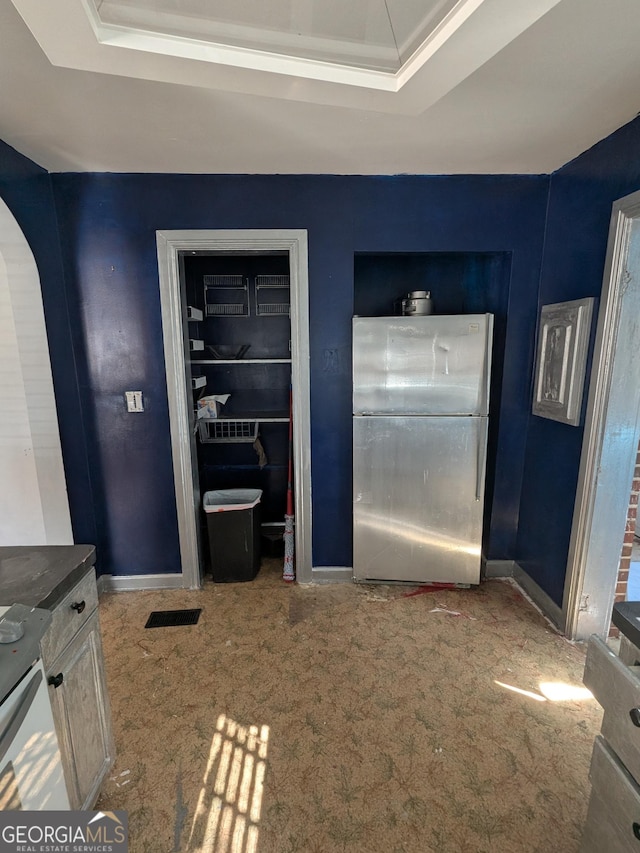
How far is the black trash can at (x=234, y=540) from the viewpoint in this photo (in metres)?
2.62

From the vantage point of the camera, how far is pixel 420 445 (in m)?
2.38

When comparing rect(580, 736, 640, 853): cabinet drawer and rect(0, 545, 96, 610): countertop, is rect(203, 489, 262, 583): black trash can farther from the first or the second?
rect(580, 736, 640, 853): cabinet drawer

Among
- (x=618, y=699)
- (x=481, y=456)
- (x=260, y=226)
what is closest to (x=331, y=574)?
(x=481, y=456)

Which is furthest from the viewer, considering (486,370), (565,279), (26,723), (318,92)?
(486,370)

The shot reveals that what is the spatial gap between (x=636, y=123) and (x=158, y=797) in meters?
3.20

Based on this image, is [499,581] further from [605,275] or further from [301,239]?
[301,239]

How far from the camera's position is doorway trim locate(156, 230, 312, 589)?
2.27m

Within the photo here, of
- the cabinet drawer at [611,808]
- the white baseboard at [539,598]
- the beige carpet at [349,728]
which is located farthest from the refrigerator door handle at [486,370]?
the cabinet drawer at [611,808]

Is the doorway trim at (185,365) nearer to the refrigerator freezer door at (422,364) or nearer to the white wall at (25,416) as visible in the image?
the refrigerator freezer door at (422,364)

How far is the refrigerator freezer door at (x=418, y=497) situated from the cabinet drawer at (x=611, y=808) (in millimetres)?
1484

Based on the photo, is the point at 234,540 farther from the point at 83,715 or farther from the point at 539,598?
the point at 539,598

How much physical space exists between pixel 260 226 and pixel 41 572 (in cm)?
200

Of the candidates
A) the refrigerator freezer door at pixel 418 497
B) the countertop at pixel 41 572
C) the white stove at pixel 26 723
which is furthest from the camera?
the refrigerator freezer door at pixel 418 497

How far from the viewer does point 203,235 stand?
2260 mm
